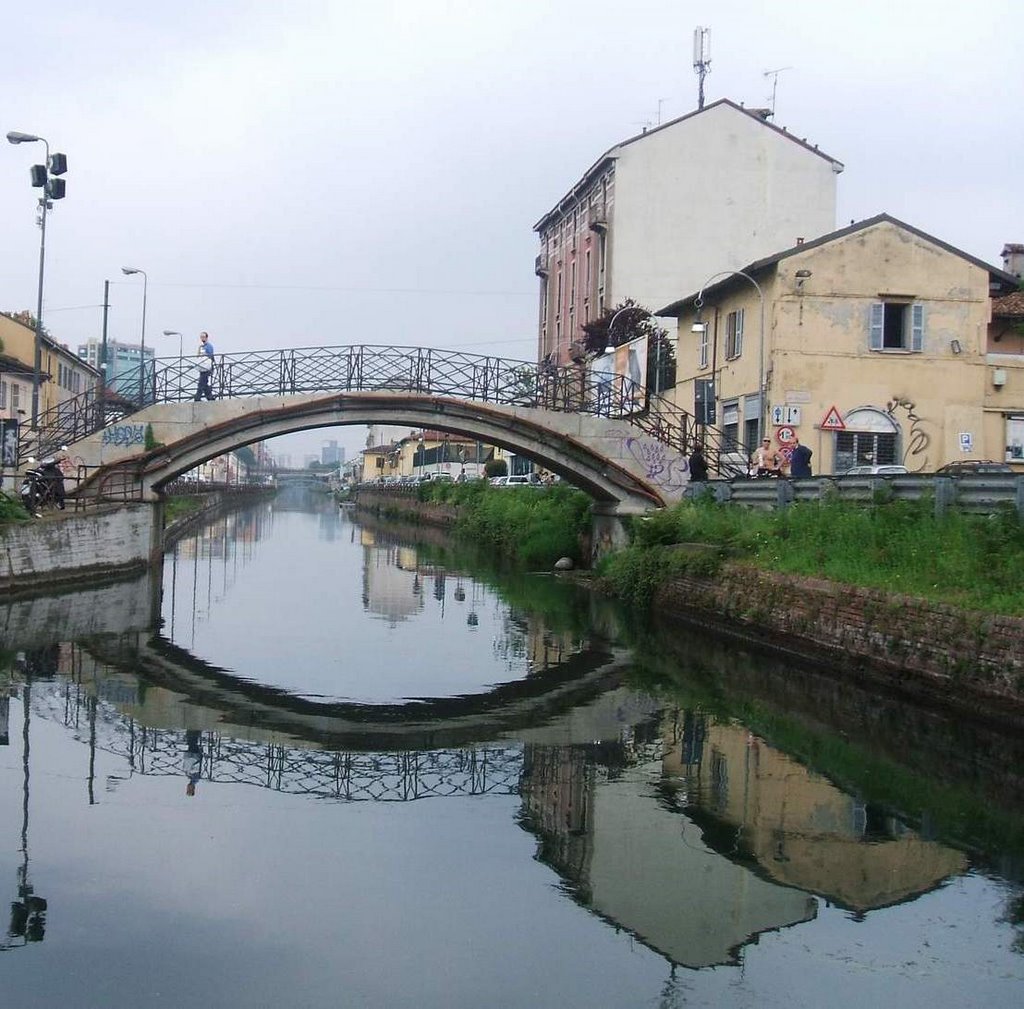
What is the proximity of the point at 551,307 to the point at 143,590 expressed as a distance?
45336 mm

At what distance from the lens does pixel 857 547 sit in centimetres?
2159

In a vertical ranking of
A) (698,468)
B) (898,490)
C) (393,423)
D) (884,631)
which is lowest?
(884,631)

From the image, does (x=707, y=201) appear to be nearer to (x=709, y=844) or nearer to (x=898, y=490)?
(x=898, y=490)

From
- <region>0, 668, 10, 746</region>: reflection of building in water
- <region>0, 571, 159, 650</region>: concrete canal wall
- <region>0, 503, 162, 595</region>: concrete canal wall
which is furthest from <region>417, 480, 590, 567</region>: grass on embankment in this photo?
<region>0, 668, 10, 746</region>: reflection of building in water

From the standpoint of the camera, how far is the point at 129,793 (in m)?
11.8

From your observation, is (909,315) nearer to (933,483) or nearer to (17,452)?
(933,483)

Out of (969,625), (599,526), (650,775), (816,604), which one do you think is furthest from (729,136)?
(650,775)

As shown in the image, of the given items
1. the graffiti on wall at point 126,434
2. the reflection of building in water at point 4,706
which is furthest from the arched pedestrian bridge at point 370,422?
the reflection of building in water at point 4,706

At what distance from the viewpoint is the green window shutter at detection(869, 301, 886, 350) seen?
36.0 metres

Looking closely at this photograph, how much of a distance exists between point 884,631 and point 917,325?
1957 cm

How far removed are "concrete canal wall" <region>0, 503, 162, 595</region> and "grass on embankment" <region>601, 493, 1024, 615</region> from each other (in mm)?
12177

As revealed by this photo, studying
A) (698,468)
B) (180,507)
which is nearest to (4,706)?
(698,468)

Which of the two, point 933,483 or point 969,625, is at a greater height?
point 933,483

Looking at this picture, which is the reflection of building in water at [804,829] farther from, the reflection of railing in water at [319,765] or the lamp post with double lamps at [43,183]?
the lamp post with double lamps at [43,183]
